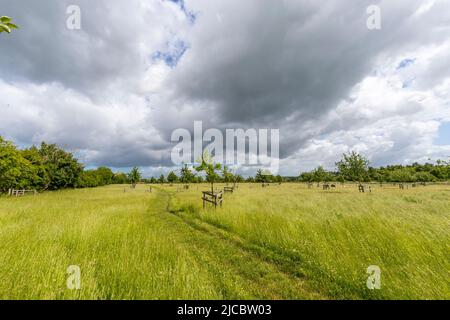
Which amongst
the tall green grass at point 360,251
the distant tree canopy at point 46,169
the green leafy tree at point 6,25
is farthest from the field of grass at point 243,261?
the distant tree canopy at point 46,169

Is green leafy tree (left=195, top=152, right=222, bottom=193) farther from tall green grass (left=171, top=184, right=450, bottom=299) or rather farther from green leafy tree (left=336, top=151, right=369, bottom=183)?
green leafy tree (left=336, top=151, right=369, bottom=183)

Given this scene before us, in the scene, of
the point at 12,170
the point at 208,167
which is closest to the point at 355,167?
the point at 208,167

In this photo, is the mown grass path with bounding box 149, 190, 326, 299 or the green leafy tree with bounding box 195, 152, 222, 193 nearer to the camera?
the mown grass path with bounding box 149, 190, 326, 299

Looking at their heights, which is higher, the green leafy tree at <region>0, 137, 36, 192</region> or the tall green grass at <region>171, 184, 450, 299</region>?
the green leafy tree at <region>0, 137, 36, 192</region>

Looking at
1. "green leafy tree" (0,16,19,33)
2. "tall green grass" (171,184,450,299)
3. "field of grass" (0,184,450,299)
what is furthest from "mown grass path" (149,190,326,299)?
"green leafy tree" (0,16,19,33)

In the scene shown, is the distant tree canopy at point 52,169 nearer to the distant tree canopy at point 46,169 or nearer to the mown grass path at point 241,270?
the distant tree canopy at point 46,169

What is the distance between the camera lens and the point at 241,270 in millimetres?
5543

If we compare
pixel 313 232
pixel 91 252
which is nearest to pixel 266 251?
pixel 313 232

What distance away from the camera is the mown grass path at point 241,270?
4.40 meters

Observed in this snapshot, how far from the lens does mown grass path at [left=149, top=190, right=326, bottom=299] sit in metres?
4.40

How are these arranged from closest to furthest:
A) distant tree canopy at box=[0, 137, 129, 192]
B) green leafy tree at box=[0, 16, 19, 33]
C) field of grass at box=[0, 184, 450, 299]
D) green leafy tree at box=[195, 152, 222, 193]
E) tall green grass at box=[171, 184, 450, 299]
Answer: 1. green leafy tree at box=[0, 16, 19, 33]
2. field of grass at box=[0, 184, 450, 299]
3. tall green grass at box=[171, 184, 450, 299]
4. green leafy tree at box=[195, 152, 222, 193]
5. distant tree canopy at box=[0, 137, 129, 192]

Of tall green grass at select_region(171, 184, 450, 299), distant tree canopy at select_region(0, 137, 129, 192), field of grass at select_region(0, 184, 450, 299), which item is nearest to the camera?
field of grass at select_region(0, 184, 450, 299)

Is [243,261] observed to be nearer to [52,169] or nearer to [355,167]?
[355,167]

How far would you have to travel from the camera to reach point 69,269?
4188 millimetres
